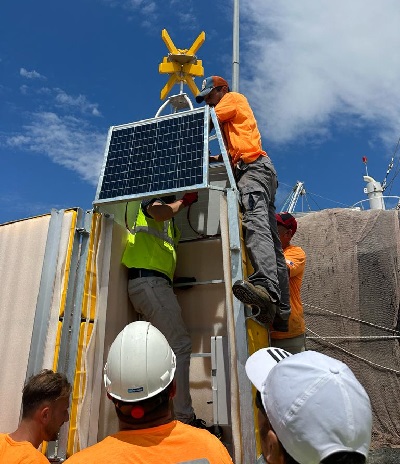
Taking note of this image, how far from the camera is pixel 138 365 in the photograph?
2412 millimetres

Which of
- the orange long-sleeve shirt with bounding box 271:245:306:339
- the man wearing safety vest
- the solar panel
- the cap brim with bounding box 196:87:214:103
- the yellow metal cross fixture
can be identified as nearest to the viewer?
the solar panel

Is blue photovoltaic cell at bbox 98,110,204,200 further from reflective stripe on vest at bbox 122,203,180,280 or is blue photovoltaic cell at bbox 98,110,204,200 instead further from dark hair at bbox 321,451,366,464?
dark hair at bbox 321,451,366,464

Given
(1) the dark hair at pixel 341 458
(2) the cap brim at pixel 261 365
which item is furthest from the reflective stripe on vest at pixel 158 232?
(1) the dark hair at pixel 341 458

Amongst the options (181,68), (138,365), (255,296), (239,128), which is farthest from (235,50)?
(138,365)

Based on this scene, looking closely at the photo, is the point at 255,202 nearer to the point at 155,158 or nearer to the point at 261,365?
the point at 155,158

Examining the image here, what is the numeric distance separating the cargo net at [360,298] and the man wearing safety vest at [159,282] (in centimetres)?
321

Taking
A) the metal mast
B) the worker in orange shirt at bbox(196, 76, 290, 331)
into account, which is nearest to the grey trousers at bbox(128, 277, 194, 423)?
the worker in orange shirt at bbox(196, 76, 290, 331)

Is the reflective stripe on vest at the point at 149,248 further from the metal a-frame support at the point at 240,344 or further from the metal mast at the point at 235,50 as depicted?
the metal mast at the point at 235,50

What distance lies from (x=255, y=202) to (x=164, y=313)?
1424 millimetres

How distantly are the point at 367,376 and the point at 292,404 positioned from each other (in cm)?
586

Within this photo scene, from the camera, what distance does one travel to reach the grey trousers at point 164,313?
173 inches

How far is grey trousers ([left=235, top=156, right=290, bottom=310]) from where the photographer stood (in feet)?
12.9

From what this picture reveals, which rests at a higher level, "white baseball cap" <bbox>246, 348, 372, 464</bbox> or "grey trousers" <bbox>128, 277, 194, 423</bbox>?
"grey trousers" <bbox>128, 277, 194, 423</bbox>

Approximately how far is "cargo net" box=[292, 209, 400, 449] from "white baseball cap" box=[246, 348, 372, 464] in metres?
5.56
